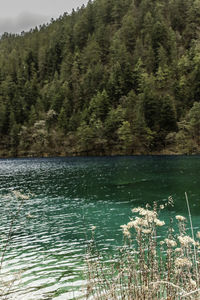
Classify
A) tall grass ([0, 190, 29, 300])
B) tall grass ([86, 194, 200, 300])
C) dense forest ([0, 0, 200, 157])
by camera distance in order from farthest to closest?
dense forest ([0, 0, 200, 157]) < tall grass ([0, 190, 29, 300]) < tall grass ([86, 194, 200, 300])

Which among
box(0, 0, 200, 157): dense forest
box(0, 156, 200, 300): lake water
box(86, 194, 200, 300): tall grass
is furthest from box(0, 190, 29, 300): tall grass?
box(0, 0, 200, 157): dense forest

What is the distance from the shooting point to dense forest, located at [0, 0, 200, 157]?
282 ft

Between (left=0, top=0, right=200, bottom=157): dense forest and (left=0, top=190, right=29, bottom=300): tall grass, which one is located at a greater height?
(left=0, top=0, right=200, bottom=157): dense forest

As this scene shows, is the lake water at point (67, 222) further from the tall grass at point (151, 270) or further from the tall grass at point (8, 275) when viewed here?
the tall grass at point (151, 270)

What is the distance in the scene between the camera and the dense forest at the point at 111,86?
8600 cm

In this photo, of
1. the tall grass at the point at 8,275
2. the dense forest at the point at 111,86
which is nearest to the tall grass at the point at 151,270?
the tall grass at the point at 8,275

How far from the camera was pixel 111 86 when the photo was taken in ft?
335

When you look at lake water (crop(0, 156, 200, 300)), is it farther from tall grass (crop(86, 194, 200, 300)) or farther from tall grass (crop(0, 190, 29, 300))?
tall grass (crop(86, 194, 200, 300))

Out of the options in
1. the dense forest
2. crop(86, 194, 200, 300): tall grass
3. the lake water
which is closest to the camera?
crop(86, 194, 200, 300): tall grass

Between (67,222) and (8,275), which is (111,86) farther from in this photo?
(8,275)

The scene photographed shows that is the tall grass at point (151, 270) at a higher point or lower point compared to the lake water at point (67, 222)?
higher

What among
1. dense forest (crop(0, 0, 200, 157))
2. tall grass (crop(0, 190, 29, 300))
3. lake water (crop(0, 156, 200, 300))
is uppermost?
dense forest (crop(0, 0, 200, 157))

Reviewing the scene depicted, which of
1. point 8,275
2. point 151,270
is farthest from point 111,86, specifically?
point 151,270

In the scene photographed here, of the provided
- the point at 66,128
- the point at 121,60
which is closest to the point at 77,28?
the point at 121,60
